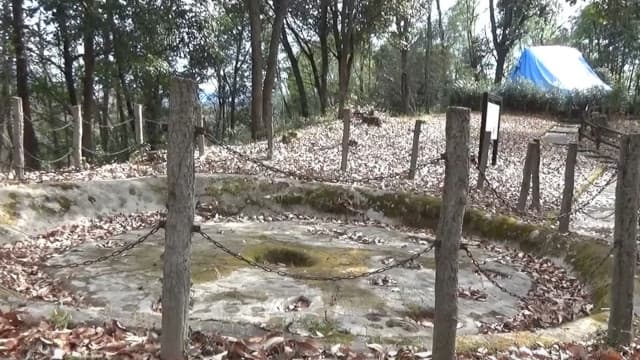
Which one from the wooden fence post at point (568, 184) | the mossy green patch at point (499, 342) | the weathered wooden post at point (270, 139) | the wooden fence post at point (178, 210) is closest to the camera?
the wooden fence post at point (178, 210)

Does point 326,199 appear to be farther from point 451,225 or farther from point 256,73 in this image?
point 256,73

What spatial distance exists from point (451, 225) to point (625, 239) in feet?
5.43

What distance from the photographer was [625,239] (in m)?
4.36

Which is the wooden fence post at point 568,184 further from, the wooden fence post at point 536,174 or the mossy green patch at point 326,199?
the mossy green patch at point 326,199

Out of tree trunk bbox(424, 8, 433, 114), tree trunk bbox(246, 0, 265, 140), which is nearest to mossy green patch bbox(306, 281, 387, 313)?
tree trunk bbox(246, 0, 265, 140)

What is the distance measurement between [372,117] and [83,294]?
15.5 m

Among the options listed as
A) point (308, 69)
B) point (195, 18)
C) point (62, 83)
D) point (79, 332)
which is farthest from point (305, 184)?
point (308, 69)

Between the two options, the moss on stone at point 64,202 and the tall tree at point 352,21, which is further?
the tall tree at point 352,21

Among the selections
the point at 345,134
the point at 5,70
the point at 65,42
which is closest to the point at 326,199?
the point at 345,134

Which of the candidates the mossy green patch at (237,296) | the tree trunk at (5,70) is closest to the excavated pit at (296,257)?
the mossy green patch at (237,296)

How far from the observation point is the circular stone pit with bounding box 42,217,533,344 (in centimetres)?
579

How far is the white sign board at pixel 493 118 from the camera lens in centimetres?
1215

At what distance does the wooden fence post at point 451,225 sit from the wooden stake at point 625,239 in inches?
61.6

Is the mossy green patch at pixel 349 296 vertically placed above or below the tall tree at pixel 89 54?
below
